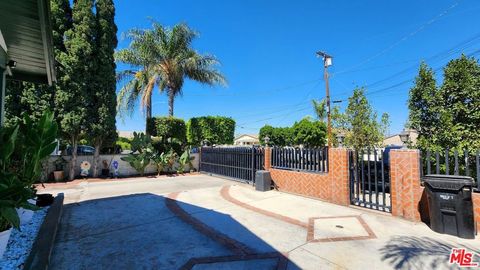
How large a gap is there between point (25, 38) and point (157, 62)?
11.8m

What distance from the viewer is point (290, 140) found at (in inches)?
1101

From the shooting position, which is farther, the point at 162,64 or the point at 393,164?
the point at 162,64

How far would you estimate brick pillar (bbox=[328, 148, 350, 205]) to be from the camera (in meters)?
6.80

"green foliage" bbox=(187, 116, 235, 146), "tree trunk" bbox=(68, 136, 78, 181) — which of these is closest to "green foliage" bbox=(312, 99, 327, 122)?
"green foliage" bbox=(187, 116, 235, 146)

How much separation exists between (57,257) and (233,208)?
3.89m

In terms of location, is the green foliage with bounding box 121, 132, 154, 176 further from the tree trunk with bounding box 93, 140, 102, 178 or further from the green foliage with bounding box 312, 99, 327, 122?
the green foliage with bounding box 312, 99, 327, 122

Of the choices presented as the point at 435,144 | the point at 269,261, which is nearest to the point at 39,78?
the point at 269,261

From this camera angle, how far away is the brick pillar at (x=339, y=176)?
6.80 meters

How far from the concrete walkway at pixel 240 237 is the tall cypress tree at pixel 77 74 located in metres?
5.30

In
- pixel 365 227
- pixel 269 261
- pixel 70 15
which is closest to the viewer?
pixel 269 261

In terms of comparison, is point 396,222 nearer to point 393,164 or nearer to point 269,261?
point 393,164

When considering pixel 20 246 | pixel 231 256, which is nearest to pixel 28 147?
pixel 20 246

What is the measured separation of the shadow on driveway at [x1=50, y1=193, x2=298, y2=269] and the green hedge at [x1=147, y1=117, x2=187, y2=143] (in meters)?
9.00

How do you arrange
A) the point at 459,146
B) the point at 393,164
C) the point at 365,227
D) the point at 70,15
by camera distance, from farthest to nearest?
1. the point at 70,15
2. the point at 459,146
3. the point at 393,164
4. the point at 365,227
